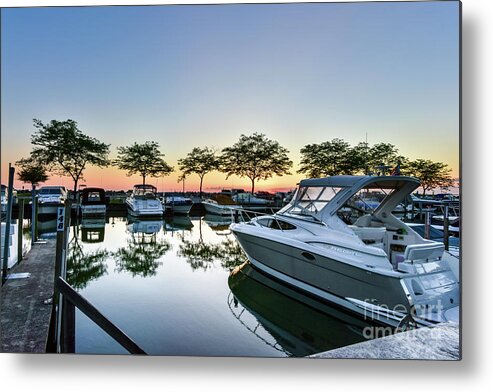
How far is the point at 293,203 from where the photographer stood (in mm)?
4828

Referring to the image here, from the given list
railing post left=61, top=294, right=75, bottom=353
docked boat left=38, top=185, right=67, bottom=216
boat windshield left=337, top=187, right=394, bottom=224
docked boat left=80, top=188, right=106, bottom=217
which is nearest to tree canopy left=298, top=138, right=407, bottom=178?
boat windshield left=337, top=187, right=394, bottom=224

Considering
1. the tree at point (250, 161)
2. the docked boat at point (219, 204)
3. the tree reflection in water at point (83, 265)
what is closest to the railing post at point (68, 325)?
the tree reflection in water at point (83, 265)

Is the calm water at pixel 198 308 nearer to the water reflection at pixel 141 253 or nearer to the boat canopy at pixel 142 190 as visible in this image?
the water reflection at pixel 141 253

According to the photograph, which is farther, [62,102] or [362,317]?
[62,102]

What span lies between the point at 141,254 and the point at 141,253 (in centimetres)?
12

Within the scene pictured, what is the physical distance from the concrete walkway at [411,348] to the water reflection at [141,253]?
3890 millimetres

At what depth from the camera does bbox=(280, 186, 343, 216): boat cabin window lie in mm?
4219

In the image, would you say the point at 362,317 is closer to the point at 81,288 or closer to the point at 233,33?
the point at 233,33

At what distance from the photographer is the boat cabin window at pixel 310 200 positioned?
4.22 metres

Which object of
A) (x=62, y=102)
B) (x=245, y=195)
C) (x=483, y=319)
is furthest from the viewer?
(x=245, y=195)

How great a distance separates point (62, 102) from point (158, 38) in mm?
1491

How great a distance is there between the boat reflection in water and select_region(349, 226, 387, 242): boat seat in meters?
0.94

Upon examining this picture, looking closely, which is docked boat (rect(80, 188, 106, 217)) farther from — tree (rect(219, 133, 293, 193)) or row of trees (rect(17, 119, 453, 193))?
tree (rect(219, 133, 293, 193))

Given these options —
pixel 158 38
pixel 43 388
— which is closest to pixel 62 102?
pixel 158 38
